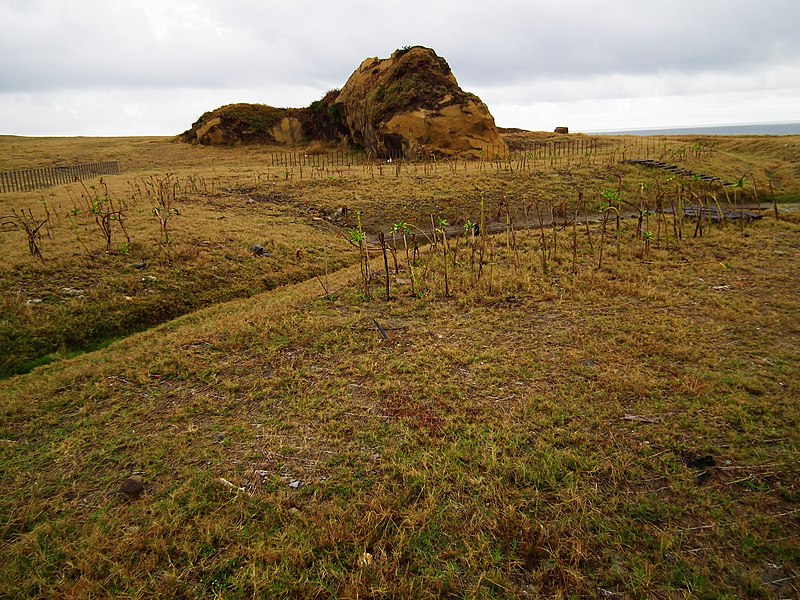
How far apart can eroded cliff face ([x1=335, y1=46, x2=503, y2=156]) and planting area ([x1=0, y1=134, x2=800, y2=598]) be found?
1465 centimetres

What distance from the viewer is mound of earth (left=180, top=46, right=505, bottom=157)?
22.9 m

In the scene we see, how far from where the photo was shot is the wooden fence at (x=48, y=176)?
17859mm

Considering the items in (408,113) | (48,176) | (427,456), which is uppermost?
(408,113)

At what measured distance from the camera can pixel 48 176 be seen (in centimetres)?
2047

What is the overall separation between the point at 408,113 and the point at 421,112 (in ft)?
2.14

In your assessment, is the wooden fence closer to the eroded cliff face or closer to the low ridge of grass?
the eroded cliff face

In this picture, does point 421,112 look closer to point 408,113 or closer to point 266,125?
point 408,113

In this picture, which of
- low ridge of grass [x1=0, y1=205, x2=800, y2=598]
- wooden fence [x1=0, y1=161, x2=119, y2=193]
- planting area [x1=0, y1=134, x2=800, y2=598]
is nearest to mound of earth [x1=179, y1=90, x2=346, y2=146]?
wooden fence [x1=0, y1=161, x2=119, y2=193]

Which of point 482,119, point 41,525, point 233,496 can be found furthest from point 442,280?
point 482,119

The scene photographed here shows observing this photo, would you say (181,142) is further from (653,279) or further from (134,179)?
(653,279)

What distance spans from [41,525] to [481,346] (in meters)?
4.40

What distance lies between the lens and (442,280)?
8.14 metres

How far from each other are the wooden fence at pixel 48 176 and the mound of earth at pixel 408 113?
33.7 ft

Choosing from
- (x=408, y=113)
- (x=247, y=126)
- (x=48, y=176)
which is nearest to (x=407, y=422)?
(x=408, y=113)
